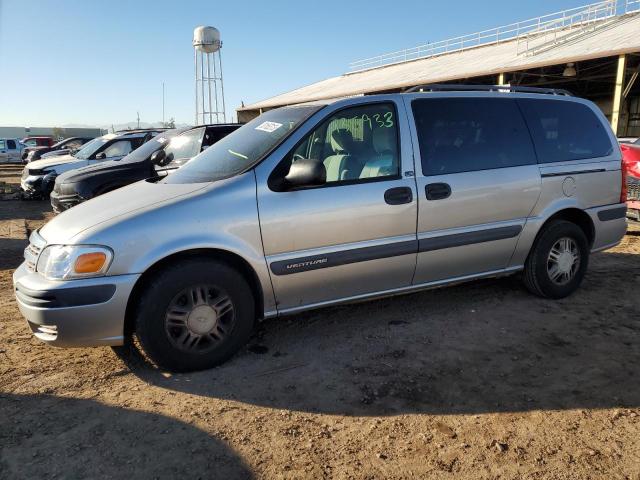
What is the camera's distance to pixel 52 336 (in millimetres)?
2994

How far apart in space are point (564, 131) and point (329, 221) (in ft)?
8.21

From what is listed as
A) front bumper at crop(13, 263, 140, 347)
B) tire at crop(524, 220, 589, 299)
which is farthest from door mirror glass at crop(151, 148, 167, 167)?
tire at crop(524, 220, 589, 299)

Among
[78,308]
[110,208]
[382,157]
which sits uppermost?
[382,157]

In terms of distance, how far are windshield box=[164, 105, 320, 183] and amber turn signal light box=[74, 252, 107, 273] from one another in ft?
2.92

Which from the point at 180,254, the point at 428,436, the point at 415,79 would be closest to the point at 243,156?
the point at 180,254

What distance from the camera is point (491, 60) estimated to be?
23.1 m

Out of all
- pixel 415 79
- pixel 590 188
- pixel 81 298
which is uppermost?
pixel 415 79

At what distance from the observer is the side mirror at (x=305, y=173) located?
3.23 m

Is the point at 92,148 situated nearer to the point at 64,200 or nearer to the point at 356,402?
the point at 64,200

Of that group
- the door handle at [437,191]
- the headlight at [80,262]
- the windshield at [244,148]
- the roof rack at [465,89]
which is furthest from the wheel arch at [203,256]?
the roof rack at [465,89]

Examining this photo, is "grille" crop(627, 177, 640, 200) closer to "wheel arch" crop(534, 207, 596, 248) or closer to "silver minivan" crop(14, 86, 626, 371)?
"silver minivan" crop(14, 86, 626, 371)

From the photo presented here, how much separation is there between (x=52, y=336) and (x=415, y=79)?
2416 centimetres

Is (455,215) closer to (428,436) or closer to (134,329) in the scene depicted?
(428,436)

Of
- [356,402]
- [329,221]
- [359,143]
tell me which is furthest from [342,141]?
[356,402]
